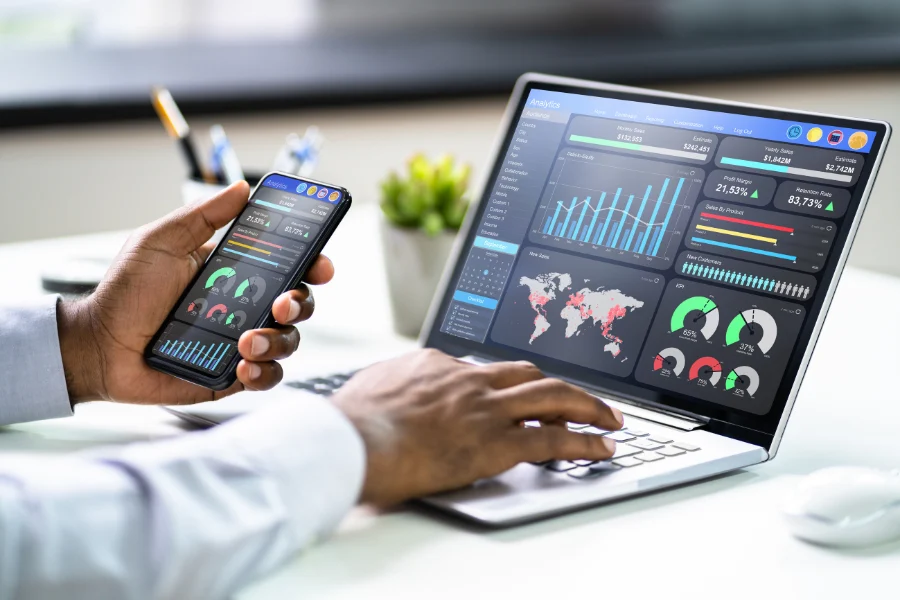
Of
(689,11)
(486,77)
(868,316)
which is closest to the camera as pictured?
(868,316)

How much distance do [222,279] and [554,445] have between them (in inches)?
14.7

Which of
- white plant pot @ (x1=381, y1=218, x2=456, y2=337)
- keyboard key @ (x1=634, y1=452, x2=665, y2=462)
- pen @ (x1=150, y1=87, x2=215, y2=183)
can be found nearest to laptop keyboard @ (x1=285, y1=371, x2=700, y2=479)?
keyboard key @ (x1=634, y1=452, x2=665, y2=462)

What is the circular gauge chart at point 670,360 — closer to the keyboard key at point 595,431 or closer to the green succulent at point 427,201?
the keyboard key at point 595,431

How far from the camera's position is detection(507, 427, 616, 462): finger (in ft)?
2.39

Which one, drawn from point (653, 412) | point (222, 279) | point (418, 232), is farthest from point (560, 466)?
point (418, 232)

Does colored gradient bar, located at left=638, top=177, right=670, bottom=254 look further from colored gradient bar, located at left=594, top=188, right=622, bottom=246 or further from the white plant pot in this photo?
the white plant pot

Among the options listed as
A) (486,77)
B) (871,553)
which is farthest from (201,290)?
(486,77)

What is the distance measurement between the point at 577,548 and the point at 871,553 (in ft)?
0.62

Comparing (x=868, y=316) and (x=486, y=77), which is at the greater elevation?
(x=486, y=77)

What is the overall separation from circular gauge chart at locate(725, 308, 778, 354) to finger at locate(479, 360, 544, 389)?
177 millimetres

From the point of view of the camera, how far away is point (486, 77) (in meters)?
2.63

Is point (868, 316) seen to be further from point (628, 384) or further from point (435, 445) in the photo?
point (435, 445)

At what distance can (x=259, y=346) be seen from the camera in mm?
872

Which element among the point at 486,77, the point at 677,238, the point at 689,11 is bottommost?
the point at 677,238
